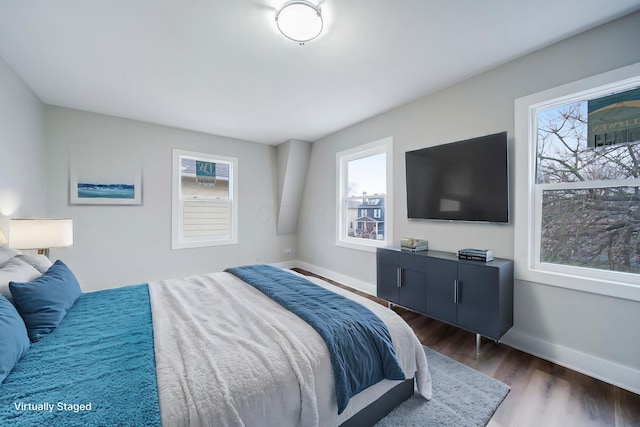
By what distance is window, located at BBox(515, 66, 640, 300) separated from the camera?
1805 millimetres

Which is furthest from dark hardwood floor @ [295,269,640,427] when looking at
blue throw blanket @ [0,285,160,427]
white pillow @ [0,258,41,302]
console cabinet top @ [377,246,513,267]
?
white pillow @ [0,258,41,302]

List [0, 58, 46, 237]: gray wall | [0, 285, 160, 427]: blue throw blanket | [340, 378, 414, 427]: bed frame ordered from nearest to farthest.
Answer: [0, 285, 160, 427]: blue throw blanket
[340, 378, 414, 427]: bed frame
[0, 58, 46, 237]: gray wall

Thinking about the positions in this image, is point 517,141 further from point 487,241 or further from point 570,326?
point 570,326

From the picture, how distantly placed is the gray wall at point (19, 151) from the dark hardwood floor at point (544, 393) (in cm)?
403

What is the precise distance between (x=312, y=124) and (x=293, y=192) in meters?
1.51

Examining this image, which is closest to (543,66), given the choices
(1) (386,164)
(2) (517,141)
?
(2) (517,141)

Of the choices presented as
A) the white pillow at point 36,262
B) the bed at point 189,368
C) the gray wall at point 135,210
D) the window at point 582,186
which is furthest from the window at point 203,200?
the window at point 582,186

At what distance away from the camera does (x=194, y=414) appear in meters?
0.85

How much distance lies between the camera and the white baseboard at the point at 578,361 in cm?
172

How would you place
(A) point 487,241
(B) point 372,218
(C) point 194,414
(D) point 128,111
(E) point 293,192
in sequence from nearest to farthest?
1. (C) point 194,414
2. (A) point 487,241
3. (D) point 128,111
4. (B) point 372,218
5. (E) point 293,192

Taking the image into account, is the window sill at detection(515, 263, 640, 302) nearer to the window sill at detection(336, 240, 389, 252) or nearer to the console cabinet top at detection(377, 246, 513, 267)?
the console cabinet top at detection(377, 246, 513, 267)

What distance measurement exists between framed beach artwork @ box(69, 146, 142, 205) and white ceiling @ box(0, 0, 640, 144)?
62 centimetres

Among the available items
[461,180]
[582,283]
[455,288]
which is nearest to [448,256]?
[455,288]

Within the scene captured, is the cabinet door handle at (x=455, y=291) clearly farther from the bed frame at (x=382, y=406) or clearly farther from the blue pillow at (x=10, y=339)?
the blue pillow at (x=10, y=339)
